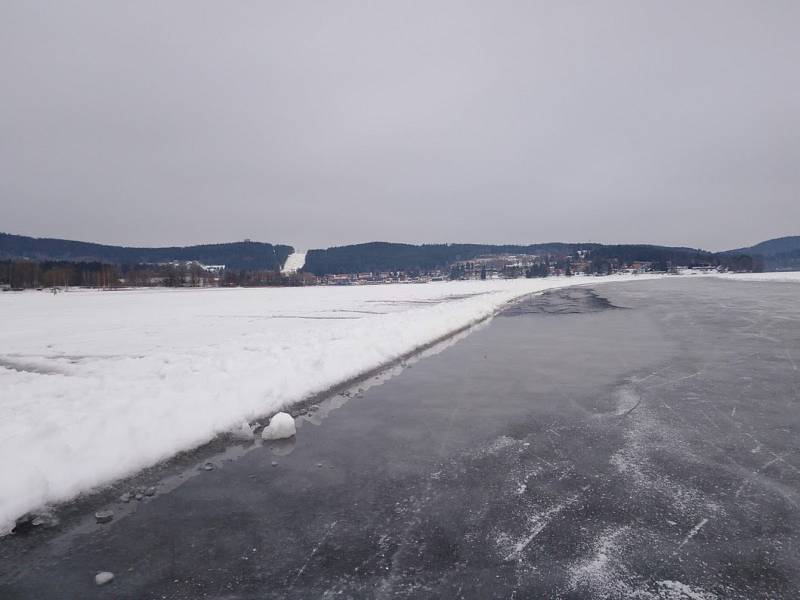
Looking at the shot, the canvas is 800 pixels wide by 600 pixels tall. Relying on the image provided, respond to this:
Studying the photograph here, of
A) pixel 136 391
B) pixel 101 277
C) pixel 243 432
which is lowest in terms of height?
pixel 243 432

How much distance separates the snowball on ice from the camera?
573 cm

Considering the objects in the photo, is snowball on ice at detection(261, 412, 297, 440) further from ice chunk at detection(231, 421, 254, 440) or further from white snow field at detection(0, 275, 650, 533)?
white snow field at detection(0, 275, 650, 533)

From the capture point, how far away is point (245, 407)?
6.57 m

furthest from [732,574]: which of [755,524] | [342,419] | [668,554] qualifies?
[342,419]

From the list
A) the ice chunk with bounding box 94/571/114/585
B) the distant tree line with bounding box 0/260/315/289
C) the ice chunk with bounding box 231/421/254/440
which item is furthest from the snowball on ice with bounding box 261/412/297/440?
the distant tree line with bounding box 0/260/315/289

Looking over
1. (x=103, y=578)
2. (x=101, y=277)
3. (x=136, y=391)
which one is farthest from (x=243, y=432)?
(x=101, y=277)

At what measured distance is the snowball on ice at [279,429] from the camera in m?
5.73

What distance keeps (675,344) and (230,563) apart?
12784 millimetres

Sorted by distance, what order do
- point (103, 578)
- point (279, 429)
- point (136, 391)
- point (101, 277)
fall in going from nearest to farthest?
point (103, 578) → point (279, 429) → point (136, 391) → point (101, 277)

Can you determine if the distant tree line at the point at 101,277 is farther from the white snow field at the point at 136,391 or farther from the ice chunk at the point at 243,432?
the ice chunk at the point at 243,432

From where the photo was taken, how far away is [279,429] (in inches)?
227

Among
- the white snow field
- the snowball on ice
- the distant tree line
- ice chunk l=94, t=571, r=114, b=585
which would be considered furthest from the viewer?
the distant tree line

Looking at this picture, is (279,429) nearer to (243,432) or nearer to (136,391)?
(243,432)

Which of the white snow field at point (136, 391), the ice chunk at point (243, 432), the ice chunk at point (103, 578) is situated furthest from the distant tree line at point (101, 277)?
the ice chunk at point (103, 578)
